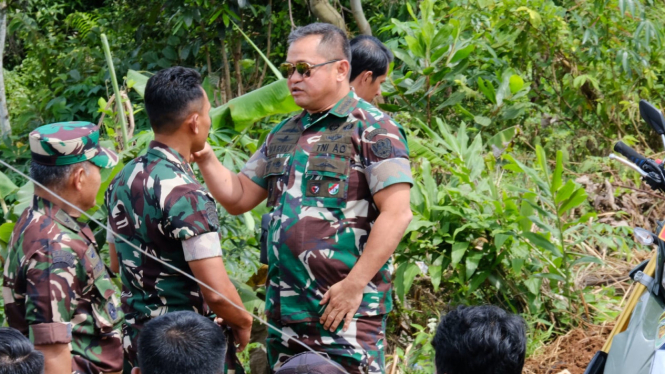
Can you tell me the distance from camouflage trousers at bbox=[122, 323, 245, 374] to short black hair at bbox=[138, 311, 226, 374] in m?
0.61

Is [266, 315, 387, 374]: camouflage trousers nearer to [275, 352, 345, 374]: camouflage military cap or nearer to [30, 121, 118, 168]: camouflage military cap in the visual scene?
[275, 352, 345, 374]: camouflage military cap

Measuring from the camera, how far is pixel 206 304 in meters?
2.80

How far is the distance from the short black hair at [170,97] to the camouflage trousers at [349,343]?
87cm

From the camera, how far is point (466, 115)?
6.00m

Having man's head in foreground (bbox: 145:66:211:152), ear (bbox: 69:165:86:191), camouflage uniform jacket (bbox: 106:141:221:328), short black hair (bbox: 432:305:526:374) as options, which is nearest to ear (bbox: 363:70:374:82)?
man's head in foreground (bbox: 145:66:211:152)

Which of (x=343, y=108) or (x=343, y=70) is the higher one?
(x=343, y=70)

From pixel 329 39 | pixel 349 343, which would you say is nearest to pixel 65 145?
pixel 329 39

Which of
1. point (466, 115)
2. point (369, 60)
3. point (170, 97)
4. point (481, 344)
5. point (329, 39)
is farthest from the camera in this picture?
point (466, 115)

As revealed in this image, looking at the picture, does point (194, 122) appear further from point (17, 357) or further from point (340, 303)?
point (17, 357)

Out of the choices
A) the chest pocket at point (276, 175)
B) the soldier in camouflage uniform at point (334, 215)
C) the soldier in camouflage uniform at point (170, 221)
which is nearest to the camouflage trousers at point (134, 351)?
the soldier in camouflage uniform at point (170, 221)

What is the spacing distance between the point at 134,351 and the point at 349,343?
791 mm

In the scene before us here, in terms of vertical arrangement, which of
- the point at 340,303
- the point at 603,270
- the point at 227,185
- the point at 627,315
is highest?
the point at 227,185

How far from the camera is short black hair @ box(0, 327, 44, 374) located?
6.60ft

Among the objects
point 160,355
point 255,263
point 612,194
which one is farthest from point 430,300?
point 160,355
